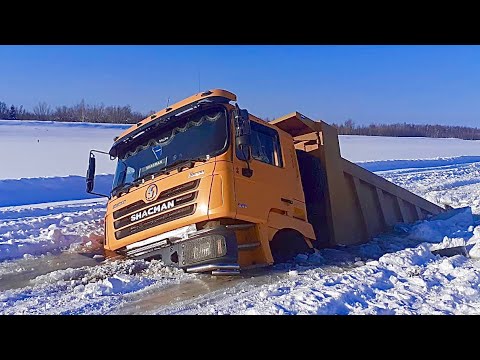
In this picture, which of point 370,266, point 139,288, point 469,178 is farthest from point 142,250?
point 469,178

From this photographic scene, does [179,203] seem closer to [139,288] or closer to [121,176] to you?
[139,288]

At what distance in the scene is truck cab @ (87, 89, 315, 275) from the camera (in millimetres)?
5262

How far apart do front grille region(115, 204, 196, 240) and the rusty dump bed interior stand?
2.76 m

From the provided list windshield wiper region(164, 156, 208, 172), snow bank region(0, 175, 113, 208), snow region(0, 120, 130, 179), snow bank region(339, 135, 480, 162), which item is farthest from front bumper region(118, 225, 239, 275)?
snow bank region(339, 135, 480, 162)

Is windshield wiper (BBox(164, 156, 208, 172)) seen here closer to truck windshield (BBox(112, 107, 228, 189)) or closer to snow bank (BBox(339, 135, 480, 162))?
truck windshield (BBox(112, 107, 228, 189))

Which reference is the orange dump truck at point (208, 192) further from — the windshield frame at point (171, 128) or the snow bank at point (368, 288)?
the snow bank at point (368, 288)

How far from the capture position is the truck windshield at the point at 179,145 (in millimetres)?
5672

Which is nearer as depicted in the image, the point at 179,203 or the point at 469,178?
the point at 179,203

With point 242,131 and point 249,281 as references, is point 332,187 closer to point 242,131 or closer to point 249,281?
point 242,131

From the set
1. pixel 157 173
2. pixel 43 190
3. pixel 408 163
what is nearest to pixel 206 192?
pixel 157 173

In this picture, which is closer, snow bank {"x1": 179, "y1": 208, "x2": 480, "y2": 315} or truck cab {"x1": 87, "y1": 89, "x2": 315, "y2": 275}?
snow bank {"x1": 179, "y1": 208, "x2": 480, "y2": 315}
